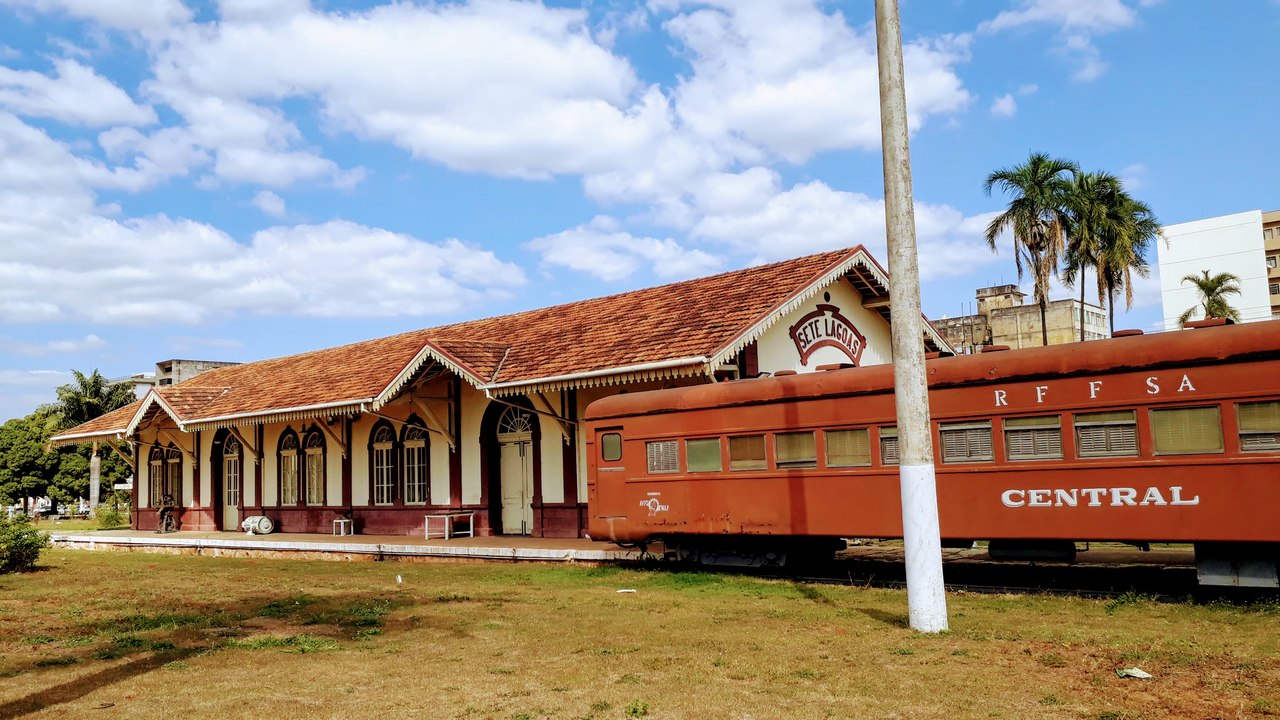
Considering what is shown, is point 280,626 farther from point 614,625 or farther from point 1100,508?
point 1100,508

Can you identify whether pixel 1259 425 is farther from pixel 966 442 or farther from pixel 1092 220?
pixel 1092 220

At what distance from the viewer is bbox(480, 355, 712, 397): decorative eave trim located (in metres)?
16.2

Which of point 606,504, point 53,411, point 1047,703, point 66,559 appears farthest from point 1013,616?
point 53,411

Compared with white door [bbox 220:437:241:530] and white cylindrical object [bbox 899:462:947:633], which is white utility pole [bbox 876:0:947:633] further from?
white door [bbox 220:437:241:530]

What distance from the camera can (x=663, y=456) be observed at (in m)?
14.8

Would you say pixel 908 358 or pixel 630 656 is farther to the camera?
pixel 908 358

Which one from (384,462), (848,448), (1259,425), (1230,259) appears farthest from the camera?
(1230,259)

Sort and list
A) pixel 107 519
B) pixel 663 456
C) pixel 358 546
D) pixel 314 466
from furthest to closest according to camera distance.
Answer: pixel 107 519 < pixel 314 466 < pixel 358 546 < pixel 663 456

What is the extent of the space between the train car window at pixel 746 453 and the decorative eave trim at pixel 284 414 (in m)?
9.78

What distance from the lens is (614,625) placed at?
10242 mm

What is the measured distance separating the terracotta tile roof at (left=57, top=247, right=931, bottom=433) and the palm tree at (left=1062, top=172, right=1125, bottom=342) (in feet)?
40.6

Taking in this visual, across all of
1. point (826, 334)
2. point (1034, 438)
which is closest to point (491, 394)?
point (826, 334)

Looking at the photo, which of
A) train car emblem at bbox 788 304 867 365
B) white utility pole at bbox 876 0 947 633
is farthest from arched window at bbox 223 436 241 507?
white utility pole at bbox 876 0 947 633

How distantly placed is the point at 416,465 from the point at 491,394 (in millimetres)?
5172
